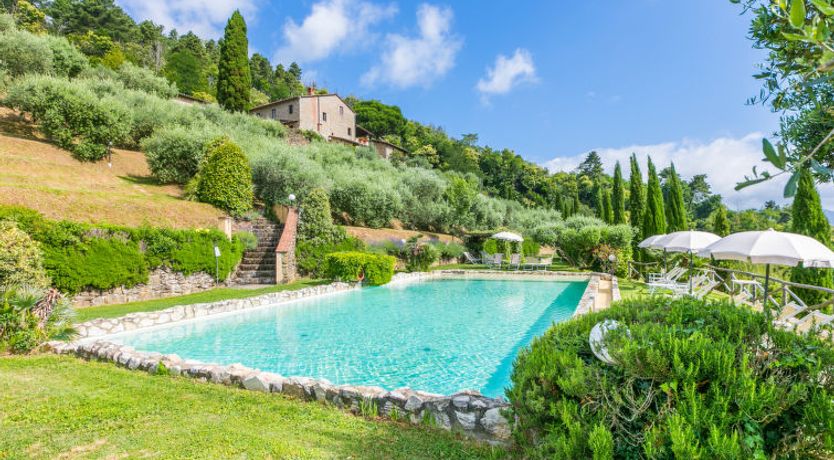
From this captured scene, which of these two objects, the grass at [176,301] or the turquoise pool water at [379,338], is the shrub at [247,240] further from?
the turquoise pool water at [379,338]

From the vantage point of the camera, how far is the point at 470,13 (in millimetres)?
13789

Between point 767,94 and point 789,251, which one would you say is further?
point 789,251

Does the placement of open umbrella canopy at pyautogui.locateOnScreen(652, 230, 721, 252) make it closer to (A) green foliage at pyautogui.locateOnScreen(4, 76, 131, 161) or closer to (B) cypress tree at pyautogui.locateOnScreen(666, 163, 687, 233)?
(B) cypress tree at pyautogui.locateOnScreen(666, 163, 687, 233)

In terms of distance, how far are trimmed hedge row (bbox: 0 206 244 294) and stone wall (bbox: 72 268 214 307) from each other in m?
0.15

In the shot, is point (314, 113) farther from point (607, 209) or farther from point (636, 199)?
point (636, 199)

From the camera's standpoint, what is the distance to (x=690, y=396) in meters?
1.94

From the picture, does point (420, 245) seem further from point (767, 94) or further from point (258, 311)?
point (767, 94)

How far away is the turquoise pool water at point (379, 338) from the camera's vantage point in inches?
229

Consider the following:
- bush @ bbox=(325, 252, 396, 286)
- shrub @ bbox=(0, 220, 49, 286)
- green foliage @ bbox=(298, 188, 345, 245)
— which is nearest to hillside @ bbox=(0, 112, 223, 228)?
green foliage @ bbox=(298, 188, 345, 245)

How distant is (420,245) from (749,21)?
1544 cm

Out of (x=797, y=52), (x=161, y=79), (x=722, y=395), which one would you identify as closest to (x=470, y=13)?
(x=797, y=52)

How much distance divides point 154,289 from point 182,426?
26.8ft

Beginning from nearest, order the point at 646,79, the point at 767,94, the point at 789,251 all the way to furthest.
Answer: the point at 767,94 < the point at 789,251 < the point at 646,79

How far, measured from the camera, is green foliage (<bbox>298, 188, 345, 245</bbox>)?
14.4m
